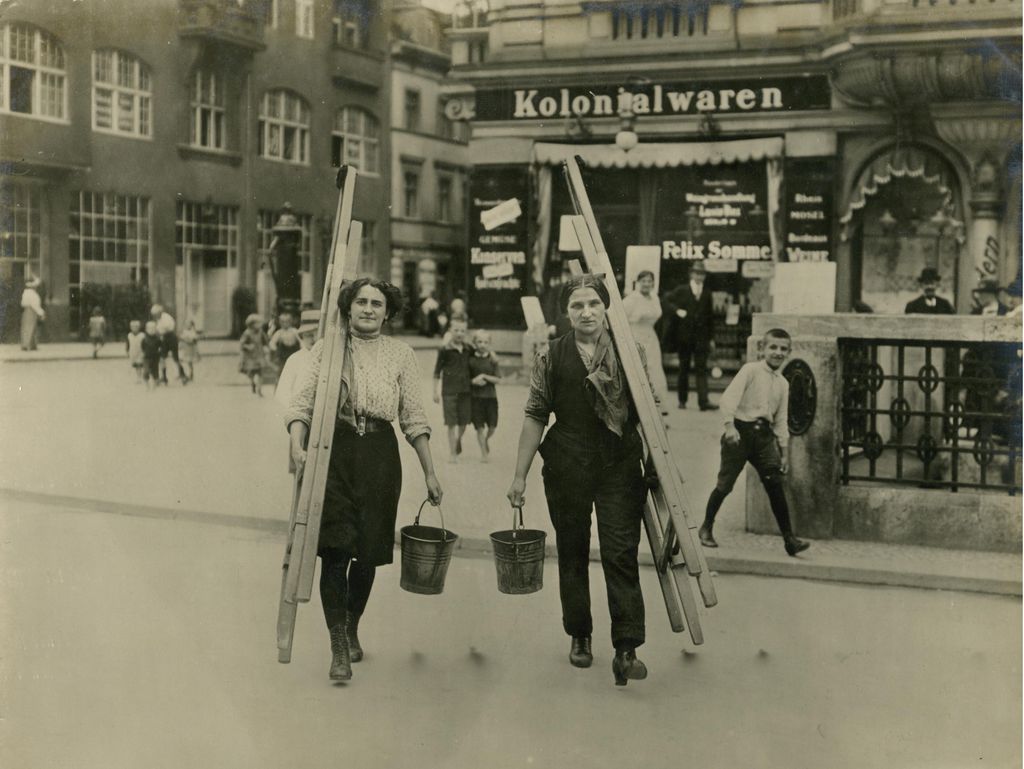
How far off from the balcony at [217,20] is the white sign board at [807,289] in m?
4.47

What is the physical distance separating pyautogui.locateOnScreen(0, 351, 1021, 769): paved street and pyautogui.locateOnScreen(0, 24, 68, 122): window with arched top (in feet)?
5.58

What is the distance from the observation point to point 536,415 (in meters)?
5.41

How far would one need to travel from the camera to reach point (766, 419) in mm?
7504

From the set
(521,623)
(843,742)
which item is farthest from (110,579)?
(843,742)

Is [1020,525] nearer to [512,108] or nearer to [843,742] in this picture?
[843,742]

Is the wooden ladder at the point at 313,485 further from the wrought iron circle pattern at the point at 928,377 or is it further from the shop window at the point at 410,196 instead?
the shop window at the point at 410,196

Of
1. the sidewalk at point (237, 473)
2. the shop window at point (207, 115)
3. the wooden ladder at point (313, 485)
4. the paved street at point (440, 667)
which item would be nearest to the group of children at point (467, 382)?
the sidewalk at point (237, 473)

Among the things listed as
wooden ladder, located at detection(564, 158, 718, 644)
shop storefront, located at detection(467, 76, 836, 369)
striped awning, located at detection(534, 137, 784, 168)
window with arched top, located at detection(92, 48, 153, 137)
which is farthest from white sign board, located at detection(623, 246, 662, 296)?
wooden ladder, located at detection(564, 158, 718, 644)

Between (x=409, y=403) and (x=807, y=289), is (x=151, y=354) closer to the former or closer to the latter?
(x=807, y=289)

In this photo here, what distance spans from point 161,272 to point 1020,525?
35.2ft

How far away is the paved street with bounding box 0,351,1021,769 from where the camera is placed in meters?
4.54

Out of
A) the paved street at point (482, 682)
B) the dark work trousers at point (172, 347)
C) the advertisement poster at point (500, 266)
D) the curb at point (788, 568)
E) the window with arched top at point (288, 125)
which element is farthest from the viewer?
the advertisement poster at point (500, 266)

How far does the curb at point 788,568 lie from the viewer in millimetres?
6906

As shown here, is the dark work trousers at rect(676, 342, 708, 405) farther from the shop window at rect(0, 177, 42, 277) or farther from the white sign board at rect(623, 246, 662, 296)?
the shop window at rect(0, 177, 42, 277)
